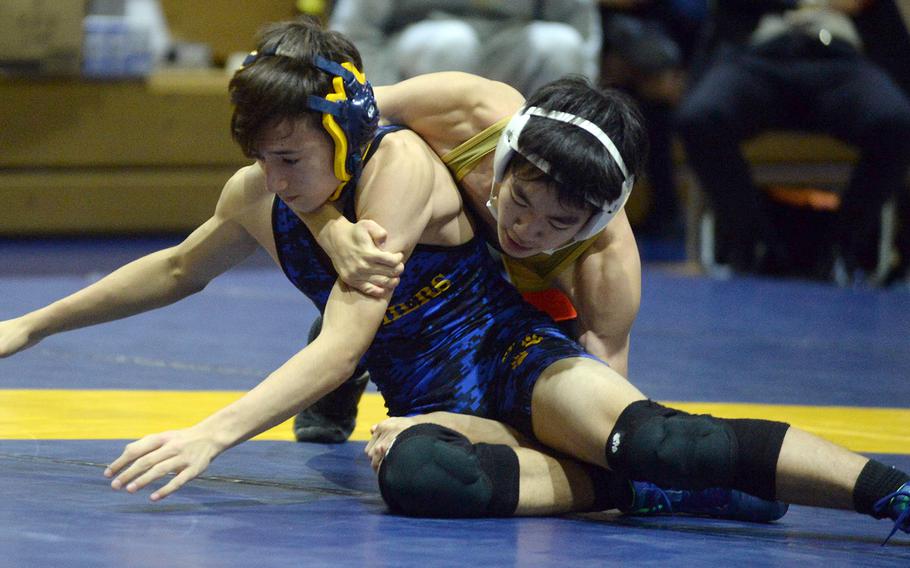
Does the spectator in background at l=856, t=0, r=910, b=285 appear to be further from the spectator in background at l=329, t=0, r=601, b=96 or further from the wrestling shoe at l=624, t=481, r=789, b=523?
the wrestling shoe at l=624, t=481, r=789, b=523

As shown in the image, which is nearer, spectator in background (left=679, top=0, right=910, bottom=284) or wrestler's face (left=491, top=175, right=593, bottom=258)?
wrestler's face (left=491, top=175, right=593, bottom=258)

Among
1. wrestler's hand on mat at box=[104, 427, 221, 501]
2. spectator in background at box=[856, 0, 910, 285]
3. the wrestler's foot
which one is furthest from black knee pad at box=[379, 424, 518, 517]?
spectator in background at box=[856, 0, 910, 285]

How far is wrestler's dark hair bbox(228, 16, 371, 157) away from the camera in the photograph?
254cm

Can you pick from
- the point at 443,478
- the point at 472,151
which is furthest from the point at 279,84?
the point at 443,478

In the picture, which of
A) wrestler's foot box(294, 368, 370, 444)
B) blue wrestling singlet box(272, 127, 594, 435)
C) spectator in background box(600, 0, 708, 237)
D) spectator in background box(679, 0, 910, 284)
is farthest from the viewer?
spectator in background box(600, 0, 708, 237)

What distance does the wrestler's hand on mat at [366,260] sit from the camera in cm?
255

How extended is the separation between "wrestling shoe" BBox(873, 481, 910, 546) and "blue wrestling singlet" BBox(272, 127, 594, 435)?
65 cm

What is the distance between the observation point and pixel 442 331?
2.87 m

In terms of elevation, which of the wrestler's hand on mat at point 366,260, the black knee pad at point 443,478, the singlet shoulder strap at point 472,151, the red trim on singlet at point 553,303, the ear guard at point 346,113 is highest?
the ear guard at point 346,113

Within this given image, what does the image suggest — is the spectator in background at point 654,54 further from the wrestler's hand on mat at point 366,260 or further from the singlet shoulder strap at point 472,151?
the wrestler's hand on mat at point 366,260

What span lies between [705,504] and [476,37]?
429 cm

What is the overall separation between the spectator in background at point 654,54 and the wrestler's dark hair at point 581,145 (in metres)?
5.01

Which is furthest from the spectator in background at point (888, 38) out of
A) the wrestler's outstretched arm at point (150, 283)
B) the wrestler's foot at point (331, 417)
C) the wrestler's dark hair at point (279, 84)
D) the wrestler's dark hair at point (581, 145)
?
the wrestler's dark hair at point (279, 84)

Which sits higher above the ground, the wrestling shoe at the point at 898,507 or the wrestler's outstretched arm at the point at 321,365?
the wrestler's outstretched arm at the point at 321,365
